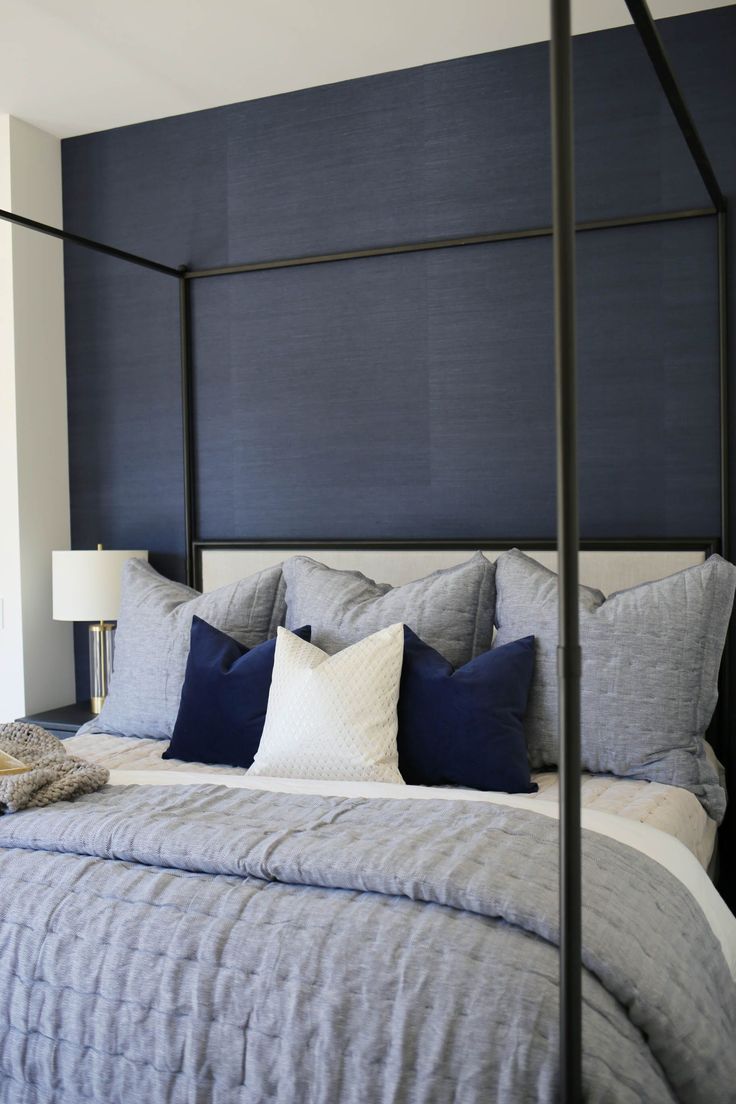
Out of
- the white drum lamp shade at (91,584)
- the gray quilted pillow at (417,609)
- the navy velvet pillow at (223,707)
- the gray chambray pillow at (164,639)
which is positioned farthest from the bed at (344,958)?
the white drum lamp shade at (91,584)

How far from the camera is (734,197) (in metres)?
2.94

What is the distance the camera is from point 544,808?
7.16 ft

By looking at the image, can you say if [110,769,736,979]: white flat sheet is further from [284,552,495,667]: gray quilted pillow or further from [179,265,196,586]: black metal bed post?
[179,265,196,586]: black metal bed post

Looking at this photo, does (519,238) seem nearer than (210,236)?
Yes

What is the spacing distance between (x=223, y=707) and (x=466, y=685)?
65 centimetres

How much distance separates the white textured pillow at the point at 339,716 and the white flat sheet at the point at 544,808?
52 mm

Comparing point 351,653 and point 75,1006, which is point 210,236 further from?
point 75,1006

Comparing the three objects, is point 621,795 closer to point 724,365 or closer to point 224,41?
point 724,365

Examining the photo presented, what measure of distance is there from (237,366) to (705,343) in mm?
1551

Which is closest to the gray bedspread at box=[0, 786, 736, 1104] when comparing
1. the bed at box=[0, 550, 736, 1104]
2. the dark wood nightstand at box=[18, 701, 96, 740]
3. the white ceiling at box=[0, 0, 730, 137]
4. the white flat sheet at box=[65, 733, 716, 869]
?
the bed at box=[0, 550, 736, 1104]

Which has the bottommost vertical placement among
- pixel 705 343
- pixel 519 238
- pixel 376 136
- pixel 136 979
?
pixel 136 979

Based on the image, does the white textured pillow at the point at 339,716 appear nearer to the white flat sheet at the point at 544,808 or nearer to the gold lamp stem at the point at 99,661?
the white flat sheet at the point at 544,808

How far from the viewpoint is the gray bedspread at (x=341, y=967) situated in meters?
1.44

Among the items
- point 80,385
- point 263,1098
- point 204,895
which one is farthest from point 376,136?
point 263,1098
